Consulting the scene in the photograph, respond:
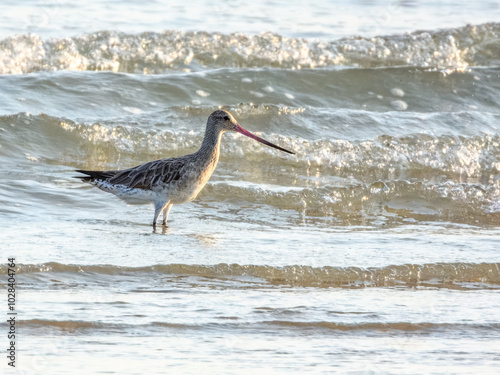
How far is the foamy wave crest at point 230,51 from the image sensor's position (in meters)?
12.7

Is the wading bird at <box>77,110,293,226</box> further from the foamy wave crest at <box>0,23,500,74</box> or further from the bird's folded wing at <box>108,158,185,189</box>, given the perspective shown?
the foamy wave crest at <box>0,23,500,74</box>

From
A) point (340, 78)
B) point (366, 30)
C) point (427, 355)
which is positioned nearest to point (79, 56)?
point (340, 78)

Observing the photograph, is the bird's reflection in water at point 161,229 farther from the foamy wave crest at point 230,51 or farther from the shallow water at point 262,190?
the foamy wave crest at point 230,51

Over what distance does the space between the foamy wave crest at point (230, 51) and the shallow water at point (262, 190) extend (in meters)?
0.03

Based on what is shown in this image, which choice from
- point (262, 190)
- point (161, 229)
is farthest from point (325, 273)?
point (262, 190)

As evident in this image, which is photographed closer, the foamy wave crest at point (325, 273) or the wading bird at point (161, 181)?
the foamy wave crest at point (325, 273)

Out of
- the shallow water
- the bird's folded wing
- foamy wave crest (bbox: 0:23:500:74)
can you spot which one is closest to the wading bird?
the bird's folded wing

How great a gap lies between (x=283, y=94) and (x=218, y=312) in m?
7.71

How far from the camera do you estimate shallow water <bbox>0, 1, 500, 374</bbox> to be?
4.73 m

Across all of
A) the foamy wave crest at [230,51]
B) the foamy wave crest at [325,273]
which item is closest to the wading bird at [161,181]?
the foamy wave crest at [325,273]

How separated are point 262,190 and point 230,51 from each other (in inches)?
222

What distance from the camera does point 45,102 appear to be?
1110 cm

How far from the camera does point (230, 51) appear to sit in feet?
44.6

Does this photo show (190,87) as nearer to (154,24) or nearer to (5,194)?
(154,24)
